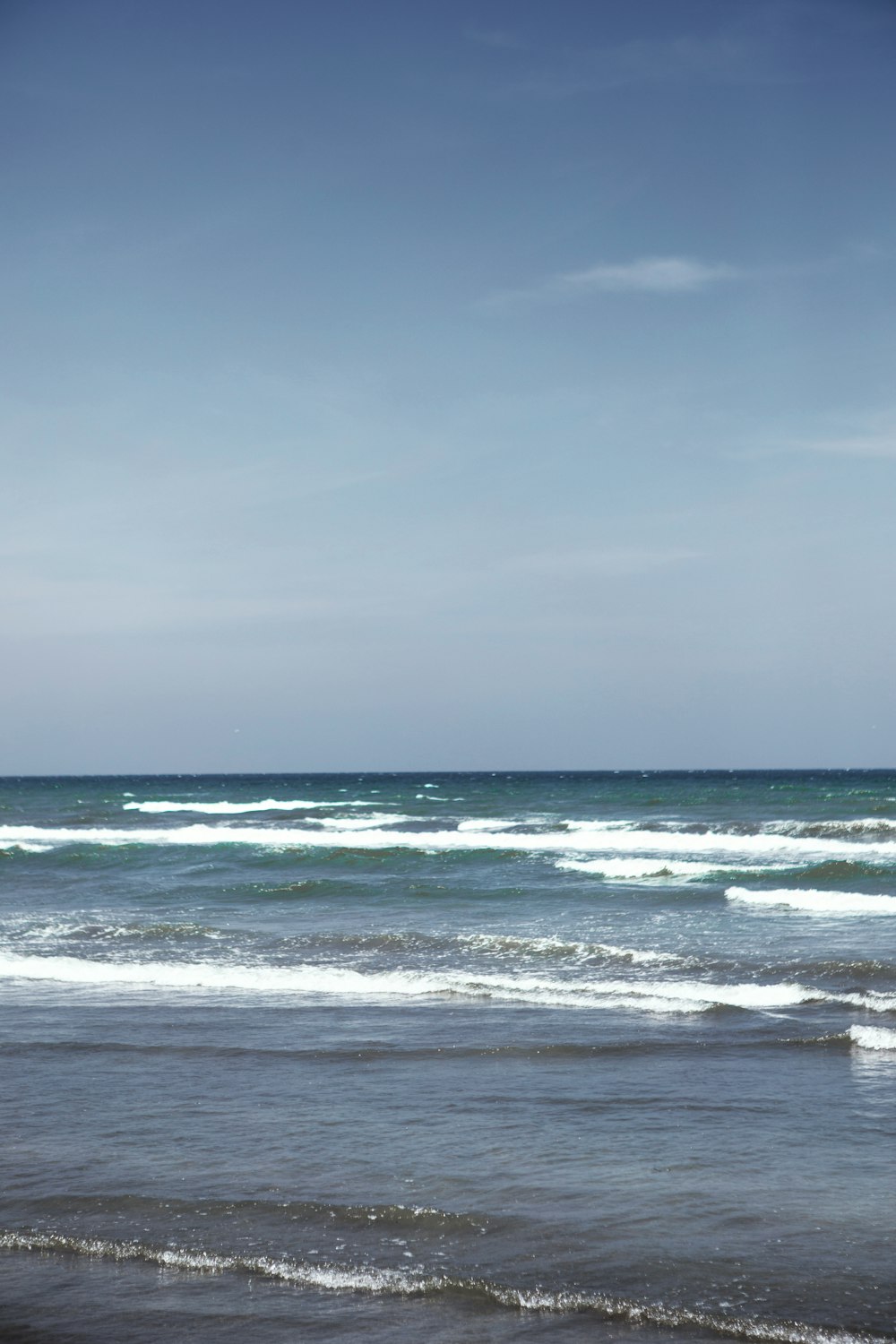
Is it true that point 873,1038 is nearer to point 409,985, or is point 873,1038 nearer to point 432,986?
point 432,986

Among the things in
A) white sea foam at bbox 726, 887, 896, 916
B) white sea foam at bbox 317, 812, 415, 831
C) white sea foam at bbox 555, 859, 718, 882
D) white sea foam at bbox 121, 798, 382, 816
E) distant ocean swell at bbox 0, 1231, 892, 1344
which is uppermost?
distant ocean swell at bbox 0, 1231, 892, 1344

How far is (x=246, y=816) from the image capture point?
4750 cm

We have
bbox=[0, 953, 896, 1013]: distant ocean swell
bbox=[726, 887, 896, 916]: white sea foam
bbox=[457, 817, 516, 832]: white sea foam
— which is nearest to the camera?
bbox=[0, 953, 896, 1013]: distant ocean swell

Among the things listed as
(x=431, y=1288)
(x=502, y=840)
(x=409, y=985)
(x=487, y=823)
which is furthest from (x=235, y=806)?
(x=431, y=1288)

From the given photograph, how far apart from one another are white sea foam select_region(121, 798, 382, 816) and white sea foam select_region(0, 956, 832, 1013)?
126 feet

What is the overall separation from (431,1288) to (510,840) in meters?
28.3

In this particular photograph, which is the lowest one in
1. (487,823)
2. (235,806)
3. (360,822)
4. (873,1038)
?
(235,806)

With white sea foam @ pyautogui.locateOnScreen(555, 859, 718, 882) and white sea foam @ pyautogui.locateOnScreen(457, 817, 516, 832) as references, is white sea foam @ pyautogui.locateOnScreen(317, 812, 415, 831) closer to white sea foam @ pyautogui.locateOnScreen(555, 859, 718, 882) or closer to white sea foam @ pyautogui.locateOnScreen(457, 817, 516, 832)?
white sea foam @ pyautogui.locateOnScreen(457, 817, 516, 832)

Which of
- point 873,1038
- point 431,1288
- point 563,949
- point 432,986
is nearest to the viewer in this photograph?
point 431,1288

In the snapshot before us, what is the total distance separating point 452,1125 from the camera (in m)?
7.03

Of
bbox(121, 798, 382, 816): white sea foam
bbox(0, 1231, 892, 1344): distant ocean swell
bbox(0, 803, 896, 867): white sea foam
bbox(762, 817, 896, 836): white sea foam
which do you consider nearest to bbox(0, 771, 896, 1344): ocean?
bbox(0, 1231, 892, 1344): distant ocean swell

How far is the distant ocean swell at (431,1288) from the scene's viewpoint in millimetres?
4492

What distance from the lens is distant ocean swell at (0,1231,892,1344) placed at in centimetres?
449

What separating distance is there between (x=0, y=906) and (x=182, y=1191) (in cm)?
1455
